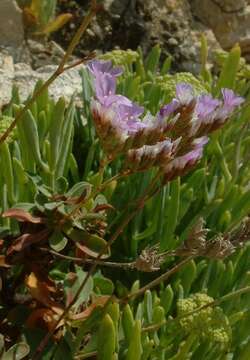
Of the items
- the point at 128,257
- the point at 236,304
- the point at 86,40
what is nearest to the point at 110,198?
the point at 128,257

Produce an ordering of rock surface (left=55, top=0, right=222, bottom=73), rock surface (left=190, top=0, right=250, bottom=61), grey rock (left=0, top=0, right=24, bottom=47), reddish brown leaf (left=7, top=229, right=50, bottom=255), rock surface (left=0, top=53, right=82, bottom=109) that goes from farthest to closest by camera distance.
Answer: rock surface (left=190, top=0, right=250, bottom=61), rock surface (left=55, top=0, right=222, bottom=73), grey rock (left=0, top=0, right=24, bottom=47), rock surface (left=0, top=53, right=82, bottom=109), reddish brown leaf (left=7, top=229, right=50, bottom=255)

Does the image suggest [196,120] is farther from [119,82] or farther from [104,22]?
[104,22]

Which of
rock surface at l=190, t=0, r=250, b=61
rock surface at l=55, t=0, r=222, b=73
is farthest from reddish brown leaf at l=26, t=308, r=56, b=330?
rock surface at l=190, t=0, r=250, b=61

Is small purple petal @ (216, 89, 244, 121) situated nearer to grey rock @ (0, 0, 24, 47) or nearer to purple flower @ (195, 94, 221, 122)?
purple flower @ (195, 94, 221, 122)

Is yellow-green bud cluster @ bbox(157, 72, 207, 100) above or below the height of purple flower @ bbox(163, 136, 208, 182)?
below

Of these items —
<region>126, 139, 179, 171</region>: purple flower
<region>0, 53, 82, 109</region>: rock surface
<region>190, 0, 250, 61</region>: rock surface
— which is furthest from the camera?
<region>190, 0, 250, 61</region>: rock surface

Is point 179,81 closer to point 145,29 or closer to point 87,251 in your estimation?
point 87,251
